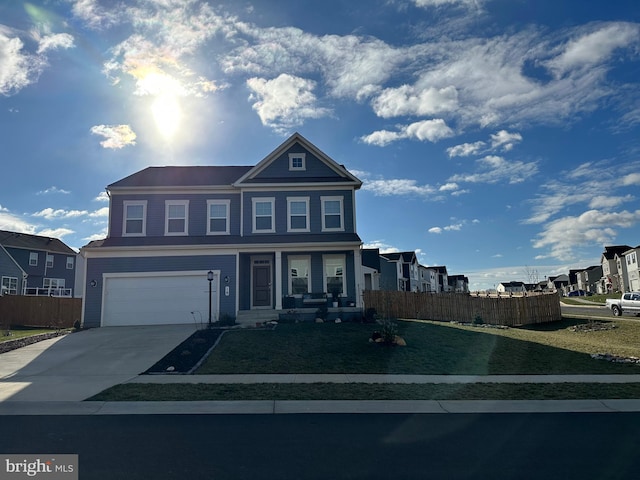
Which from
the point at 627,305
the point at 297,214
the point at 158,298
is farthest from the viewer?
the point at 627,305

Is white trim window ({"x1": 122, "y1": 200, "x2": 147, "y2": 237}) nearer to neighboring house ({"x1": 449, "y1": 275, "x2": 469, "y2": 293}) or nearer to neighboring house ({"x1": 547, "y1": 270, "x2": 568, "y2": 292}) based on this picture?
neighboring house ({"x1": 449, "y1": 275, "x2": 469, "y2": 293})

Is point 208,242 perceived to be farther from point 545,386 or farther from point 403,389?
point 545,386

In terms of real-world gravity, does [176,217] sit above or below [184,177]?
below

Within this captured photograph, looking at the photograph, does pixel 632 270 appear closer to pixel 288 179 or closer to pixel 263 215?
pixel 288 179

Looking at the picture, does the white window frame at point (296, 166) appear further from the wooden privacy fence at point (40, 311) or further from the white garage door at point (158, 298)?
the wooden privacy fence at point (40, 311)

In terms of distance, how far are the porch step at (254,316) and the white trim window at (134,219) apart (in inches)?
248

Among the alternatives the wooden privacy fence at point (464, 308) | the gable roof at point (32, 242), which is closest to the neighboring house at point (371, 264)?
the wooden privacy fence at point (464, 308)

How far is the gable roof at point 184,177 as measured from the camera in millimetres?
21297

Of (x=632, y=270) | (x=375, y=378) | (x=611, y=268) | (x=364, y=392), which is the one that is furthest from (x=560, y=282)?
(x=364, y=392)

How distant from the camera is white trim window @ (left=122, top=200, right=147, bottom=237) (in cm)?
2077

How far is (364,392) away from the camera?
348 inches

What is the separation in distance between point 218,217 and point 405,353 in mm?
A: 12034

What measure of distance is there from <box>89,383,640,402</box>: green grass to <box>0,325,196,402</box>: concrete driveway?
42.6 inches

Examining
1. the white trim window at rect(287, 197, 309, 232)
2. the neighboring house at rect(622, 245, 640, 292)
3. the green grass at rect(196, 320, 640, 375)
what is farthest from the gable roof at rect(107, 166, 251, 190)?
the neighboring house at rect(622, 245, 640, 292)
